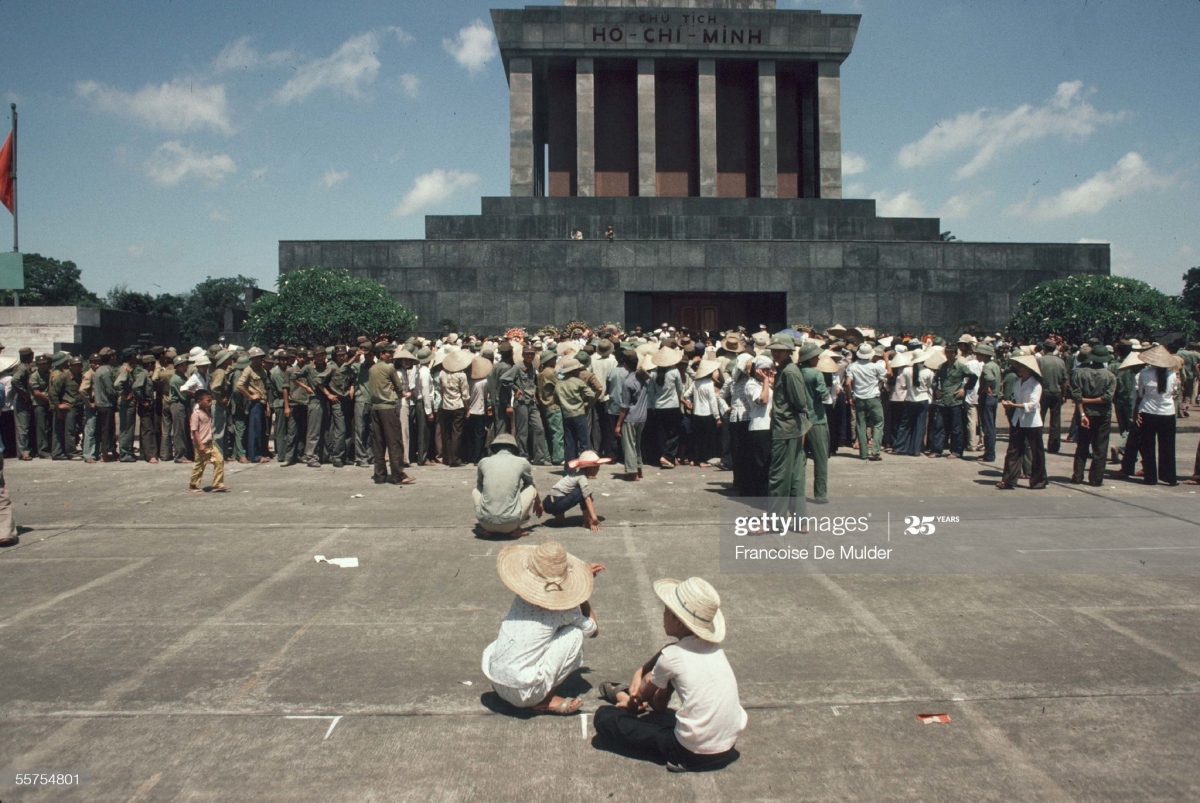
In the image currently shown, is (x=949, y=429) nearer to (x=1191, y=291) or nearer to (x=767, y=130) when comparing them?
(x=767, y=130)

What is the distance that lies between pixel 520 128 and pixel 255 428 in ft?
79.7

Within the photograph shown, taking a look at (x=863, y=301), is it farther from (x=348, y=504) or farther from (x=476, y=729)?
(x=476, y=729)

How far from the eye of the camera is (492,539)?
8.23 metres

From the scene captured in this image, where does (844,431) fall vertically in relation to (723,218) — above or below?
below

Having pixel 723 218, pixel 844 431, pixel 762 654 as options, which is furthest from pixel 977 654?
pixel 723 218

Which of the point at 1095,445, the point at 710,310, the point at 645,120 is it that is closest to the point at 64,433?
the point at 1095,445

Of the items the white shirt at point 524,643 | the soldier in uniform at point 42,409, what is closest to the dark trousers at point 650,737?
the white shirt at point 524,643

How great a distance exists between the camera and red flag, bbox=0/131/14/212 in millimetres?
22938

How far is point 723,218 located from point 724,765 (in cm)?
2836

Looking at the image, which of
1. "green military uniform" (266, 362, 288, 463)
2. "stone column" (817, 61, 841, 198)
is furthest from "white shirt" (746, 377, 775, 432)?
"stone column" (817, 61, 841, 198)

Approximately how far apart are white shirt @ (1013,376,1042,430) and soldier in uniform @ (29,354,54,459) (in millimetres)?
13783

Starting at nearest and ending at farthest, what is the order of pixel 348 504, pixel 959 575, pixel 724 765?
1. pixel 724 765
2. pixel 959 575
3. pixel 348 504

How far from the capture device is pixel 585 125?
3575cm

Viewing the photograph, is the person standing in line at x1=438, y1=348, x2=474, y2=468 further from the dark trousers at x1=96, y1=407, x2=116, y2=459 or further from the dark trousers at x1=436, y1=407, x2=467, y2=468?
the dark trousers at x1=96, y1=407, x2=116, y2=459
